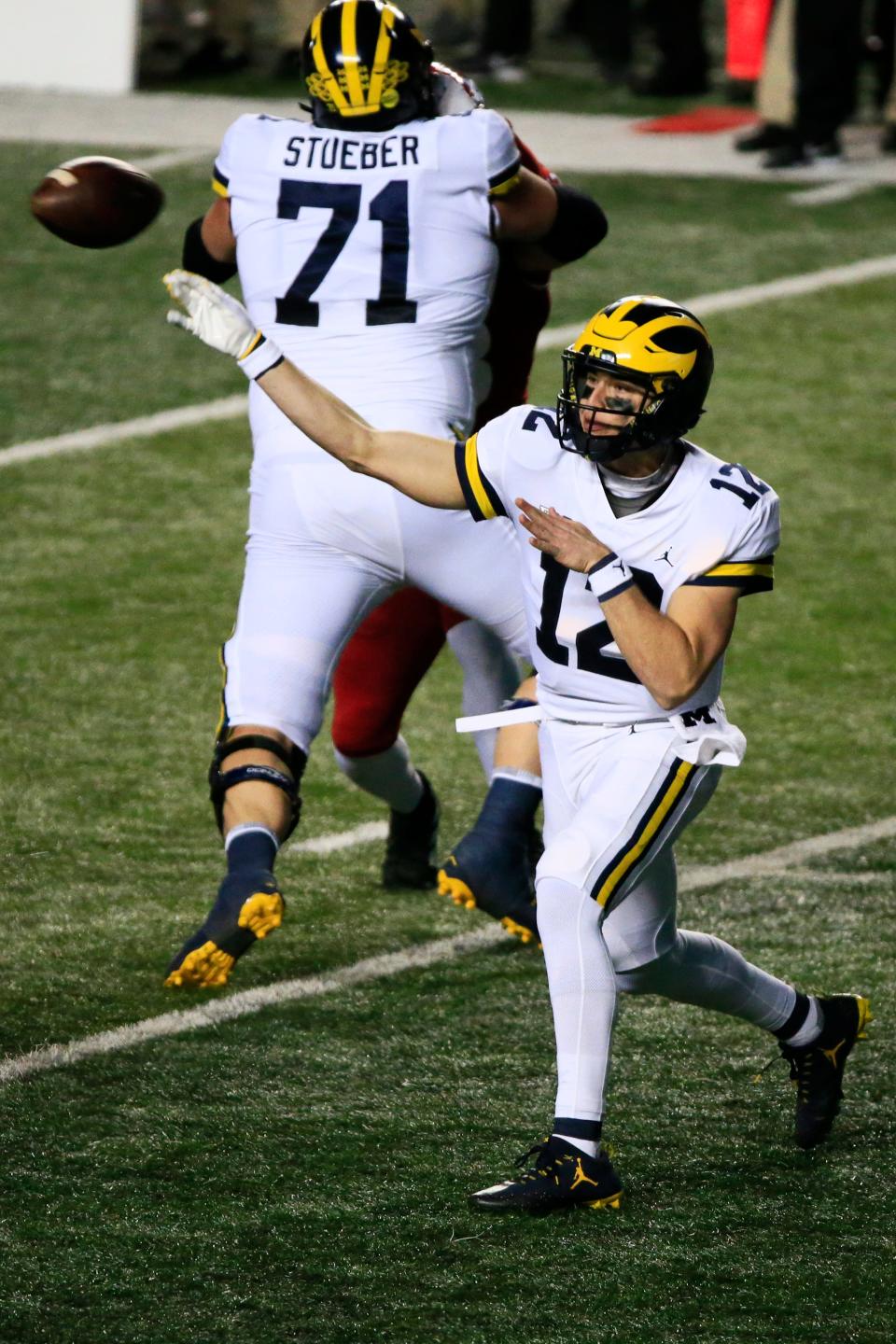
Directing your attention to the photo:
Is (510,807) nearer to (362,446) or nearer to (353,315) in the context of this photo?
(362,446)

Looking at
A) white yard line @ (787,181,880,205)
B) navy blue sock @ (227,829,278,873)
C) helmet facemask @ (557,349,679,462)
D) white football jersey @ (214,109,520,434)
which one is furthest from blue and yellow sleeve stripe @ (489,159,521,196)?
white yard line @ (787,181,880,205)

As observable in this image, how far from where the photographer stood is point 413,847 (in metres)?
5.76

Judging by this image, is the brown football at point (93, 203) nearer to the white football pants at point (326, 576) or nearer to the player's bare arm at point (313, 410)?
the white football pants at point (326, 576)

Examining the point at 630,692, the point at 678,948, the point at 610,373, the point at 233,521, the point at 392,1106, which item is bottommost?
the point at 233,521

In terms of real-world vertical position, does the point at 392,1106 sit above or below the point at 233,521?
above

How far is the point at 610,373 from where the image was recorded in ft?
13.3

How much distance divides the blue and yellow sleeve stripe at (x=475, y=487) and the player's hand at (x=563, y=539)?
21 centimetres

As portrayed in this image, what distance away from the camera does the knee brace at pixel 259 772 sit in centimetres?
468

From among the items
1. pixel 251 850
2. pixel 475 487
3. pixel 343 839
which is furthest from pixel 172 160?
pixel 475 487

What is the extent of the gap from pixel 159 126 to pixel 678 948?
11166mm

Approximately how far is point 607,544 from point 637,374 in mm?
304

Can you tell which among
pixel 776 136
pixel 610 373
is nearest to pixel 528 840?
pixel 610 373

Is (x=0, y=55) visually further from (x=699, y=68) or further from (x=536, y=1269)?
(x=536, y=1269)

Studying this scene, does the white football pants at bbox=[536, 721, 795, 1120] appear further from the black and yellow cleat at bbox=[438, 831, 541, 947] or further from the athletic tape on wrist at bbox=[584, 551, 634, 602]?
the black and yellow cleat at bbox=[438, 831, 541, 947]
